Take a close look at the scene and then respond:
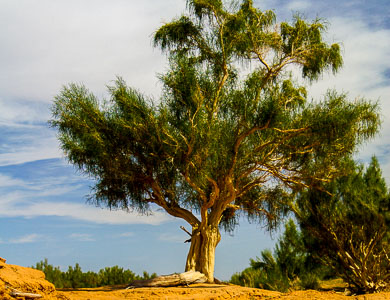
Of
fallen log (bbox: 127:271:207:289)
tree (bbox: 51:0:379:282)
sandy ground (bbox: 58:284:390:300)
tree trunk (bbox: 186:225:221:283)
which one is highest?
tree (bbox: 51:0:379:282)

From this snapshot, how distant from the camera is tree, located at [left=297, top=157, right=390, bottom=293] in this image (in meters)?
14.5

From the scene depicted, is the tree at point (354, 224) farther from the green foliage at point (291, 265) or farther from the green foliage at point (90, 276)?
the green foliage at point (90, 276)

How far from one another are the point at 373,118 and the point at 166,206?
6.99 meters

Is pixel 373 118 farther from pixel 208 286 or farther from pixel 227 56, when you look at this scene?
pixel 208 286

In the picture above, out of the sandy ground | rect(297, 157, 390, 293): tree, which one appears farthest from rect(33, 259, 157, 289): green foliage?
rect(297, 157, 390, 293): tree

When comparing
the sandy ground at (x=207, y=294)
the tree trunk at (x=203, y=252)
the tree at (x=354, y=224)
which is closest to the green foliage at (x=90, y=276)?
the tree trunk at (x=203, y=252)

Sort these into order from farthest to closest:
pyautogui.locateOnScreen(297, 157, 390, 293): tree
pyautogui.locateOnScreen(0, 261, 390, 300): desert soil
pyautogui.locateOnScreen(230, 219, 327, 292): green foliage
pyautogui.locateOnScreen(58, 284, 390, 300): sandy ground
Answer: pyautogui.locateOnScreen(230, 219, 327, 292): green foliage < pyautogui.locateOnScreen(297, 157, 390, 293): tree < pyautogui.locateOnScreen(58, 284, 390, 300): sandy ground < pyautogui.locateOnScreen(0, 261, 390, 300): desert soil

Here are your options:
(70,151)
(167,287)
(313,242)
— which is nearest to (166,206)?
(167,287)

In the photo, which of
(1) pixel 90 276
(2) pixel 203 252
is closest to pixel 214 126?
(2) pixel 203 252

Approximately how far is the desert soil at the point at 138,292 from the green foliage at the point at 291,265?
20.1 feet

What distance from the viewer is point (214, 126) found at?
38.4 ft

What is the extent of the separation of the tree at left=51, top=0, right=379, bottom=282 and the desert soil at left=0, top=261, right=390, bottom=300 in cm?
220

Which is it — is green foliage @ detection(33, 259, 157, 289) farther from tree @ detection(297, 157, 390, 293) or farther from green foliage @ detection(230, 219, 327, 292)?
tree @ detection(297, 157, 390, 293)

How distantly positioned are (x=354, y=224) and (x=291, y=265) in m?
4.68
